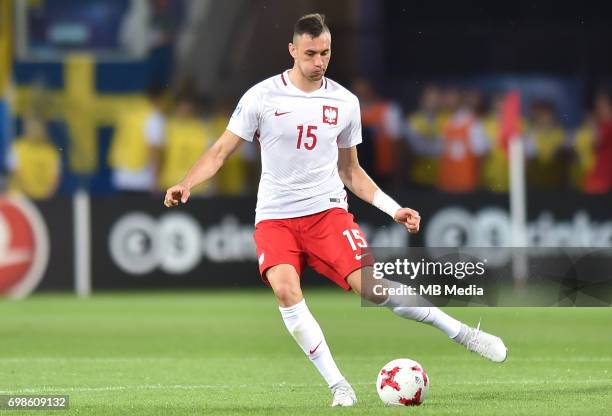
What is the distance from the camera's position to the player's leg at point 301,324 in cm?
834

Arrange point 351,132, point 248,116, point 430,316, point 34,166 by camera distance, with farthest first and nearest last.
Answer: point 34,166, point 351,132, point 430,316, point 248,116

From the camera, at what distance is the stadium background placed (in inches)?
414

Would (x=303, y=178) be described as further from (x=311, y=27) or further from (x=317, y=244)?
(x=311, y=27)

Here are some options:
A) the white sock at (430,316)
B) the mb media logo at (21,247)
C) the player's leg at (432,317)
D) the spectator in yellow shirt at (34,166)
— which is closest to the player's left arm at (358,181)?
the player's leg at (432,317)

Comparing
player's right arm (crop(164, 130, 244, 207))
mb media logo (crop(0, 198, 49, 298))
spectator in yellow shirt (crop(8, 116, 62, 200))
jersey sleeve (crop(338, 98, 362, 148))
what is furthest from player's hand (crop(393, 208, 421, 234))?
spectator in yellow shirt (crop(8, 116, 62, 200))

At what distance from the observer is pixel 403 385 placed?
321 inches

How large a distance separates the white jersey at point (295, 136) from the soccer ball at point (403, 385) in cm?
114

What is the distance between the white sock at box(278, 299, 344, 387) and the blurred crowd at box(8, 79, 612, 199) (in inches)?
409

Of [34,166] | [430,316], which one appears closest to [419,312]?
[430,316]

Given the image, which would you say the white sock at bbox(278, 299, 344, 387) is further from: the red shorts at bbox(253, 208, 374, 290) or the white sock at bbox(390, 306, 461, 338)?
the white sock at bbox(390, 306, 461, 338)

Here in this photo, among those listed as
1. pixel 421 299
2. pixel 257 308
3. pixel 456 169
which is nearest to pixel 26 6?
pixel 456 169

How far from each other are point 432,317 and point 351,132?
46.4 inches

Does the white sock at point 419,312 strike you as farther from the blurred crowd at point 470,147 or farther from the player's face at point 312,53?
the blurred crowd at point 470,147

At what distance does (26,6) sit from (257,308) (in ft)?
33.6
